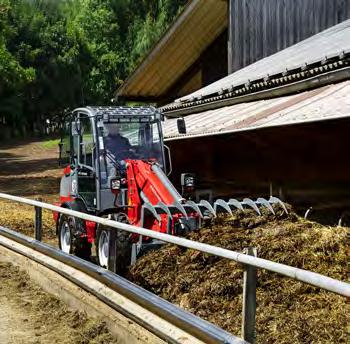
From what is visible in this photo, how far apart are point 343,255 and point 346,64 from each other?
327 centimetres

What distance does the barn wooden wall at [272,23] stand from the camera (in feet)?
45.9

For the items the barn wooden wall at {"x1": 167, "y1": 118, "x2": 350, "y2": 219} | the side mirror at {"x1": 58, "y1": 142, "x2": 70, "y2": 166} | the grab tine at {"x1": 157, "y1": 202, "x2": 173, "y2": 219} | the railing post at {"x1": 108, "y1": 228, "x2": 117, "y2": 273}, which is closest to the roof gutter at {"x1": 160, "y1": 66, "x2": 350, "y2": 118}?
the barn wooden wall at {"x1": 167, "y1": 118, "x2": 350, "y2": 219}

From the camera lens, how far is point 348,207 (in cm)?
929

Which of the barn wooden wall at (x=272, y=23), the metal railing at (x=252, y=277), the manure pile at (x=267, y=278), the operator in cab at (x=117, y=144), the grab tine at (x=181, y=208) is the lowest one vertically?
the manure pile at (x=267, y=278)

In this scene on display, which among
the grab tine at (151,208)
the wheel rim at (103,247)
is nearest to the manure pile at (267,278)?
the grab tine at (151,208)

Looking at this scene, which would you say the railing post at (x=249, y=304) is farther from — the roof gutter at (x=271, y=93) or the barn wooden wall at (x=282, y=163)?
the roof gutter at (x=271, y=93)

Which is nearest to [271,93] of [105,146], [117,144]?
[117,144]

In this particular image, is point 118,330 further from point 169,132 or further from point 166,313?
point 169,132

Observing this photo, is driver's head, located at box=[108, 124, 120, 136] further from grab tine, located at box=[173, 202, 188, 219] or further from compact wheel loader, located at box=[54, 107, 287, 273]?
grab tine, located at box=[173, 202, 188, 219]

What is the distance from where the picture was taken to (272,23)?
15.4m

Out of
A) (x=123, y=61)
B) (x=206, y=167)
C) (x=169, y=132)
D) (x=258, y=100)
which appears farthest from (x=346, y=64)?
(x=123, y=61)

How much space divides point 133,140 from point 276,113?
2204mm

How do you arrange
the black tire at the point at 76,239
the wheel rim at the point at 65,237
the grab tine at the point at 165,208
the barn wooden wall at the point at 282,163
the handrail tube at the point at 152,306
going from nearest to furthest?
the handrail tube at the point at 152,306 < the grab tine at the point at 165,208 < the black tire at the point at 76,239 < the wheel rim at the point at 65,237 < the barn wooden wall at the point at 282,163

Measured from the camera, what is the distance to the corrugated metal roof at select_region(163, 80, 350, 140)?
739 centimetres
